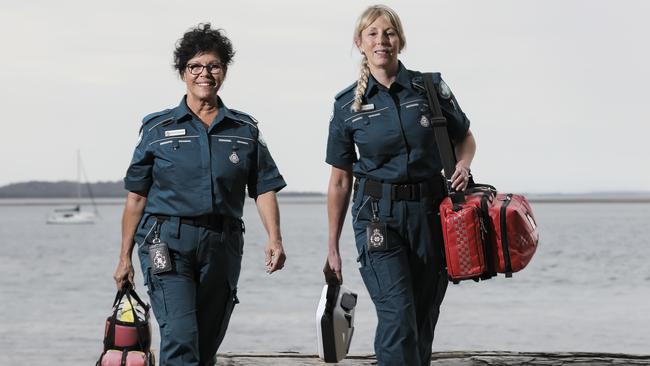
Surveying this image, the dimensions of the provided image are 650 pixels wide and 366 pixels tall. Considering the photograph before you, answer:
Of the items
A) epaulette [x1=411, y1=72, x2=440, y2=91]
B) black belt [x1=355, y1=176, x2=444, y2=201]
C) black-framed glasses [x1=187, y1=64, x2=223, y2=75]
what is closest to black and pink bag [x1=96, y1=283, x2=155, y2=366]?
black-framed glasses [x1=187, y1=64, x2=223, y2=75]

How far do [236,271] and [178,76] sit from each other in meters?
0.92

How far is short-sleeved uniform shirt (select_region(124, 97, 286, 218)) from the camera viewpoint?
523cm

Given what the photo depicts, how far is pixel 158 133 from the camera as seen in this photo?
17.6ft

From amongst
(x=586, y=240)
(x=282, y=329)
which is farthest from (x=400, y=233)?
(x=586, y=240)

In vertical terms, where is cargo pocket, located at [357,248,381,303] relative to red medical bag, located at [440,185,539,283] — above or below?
below

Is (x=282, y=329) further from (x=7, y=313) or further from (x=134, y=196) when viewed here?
(x=134, y=196)

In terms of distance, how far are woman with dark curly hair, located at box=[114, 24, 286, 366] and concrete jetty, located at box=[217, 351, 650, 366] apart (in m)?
1.43

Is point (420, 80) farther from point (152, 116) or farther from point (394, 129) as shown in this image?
point (152, 116)

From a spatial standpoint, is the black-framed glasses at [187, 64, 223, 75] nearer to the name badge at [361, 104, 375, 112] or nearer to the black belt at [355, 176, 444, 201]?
the name badge at [361, 104, 375, 112]

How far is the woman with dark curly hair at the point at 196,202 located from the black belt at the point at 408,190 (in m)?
0.41

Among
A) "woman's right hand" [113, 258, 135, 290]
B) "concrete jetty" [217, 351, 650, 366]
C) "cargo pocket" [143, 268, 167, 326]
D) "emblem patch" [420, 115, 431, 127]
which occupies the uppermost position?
"emblem patch" [420, 115, 431, 127]

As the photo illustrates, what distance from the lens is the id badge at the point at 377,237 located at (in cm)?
530

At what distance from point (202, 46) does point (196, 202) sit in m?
0.70

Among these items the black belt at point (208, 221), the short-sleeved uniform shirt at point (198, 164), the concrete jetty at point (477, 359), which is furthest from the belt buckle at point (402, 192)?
the concrete jetty at point (477, 359)
